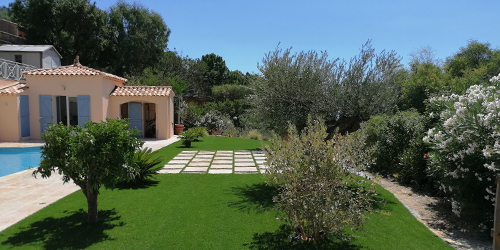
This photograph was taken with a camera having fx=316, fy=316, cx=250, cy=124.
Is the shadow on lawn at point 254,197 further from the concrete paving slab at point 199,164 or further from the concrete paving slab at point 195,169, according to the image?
the concrete paving slab at point 199,164

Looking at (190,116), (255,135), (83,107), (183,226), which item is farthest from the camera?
(190,116)

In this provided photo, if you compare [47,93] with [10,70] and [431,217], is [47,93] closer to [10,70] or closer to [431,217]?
[10,70]

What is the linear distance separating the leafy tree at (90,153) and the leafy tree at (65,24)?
25.7 meters

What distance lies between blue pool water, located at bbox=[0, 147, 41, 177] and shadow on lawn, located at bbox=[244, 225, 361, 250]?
914 centimetres

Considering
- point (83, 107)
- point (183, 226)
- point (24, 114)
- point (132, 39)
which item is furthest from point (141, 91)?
point (183, 226)

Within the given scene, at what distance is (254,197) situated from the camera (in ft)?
22.1

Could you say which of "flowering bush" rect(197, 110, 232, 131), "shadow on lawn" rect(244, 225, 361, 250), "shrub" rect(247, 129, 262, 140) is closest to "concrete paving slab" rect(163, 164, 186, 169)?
"shadow on lawn" rect(244, 225, 361, 250)

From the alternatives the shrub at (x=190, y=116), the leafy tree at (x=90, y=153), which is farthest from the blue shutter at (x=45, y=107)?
the leafy tree at (x=90, y=153)

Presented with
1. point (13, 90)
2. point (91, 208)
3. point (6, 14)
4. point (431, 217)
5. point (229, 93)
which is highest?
point (6, 14)

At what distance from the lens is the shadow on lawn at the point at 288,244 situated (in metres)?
4.33

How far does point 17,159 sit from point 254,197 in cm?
1082

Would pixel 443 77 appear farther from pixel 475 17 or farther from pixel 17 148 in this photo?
pixel 17 148

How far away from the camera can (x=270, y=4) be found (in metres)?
13.3

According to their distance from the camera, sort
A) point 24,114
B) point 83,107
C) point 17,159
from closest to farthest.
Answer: point 17,159 → point 24,114 → point 83,107
